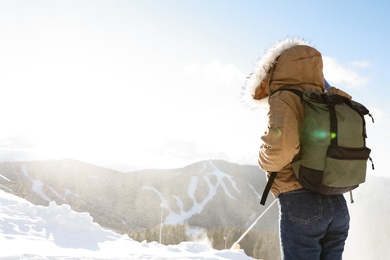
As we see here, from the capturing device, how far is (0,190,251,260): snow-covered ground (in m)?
6.59

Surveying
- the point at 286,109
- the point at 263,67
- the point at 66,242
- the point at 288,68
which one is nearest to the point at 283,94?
the point at 286,109

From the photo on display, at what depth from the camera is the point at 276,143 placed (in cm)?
244

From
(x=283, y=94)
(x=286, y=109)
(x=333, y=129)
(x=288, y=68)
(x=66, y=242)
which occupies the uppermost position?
(x=288, y=68)

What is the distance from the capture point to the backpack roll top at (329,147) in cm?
243

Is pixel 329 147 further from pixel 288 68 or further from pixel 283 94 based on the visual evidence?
pixel 288 68

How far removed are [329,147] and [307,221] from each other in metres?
0.53

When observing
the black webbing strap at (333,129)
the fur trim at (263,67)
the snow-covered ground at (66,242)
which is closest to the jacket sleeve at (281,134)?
the black webbing strap at (333,129)

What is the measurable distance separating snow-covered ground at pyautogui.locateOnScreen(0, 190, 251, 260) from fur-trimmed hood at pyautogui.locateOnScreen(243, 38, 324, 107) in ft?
16.2

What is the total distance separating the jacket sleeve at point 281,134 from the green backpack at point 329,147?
0.29 feet

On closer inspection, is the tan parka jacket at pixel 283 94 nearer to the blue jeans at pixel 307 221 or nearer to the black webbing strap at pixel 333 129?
the blue jeans at pixel 307 221

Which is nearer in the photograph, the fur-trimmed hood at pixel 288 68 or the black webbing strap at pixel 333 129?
the black webbing strap at pixel 333 129

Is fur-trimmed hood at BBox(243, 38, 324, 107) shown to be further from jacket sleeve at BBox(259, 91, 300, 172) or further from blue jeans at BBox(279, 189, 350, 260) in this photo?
blue jeans at BBox(279, 189, 350, 260)

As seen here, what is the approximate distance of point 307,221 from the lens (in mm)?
2459

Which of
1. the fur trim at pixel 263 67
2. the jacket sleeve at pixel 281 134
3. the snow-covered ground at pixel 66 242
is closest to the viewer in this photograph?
the jacket sleeve at pixel 281 134
